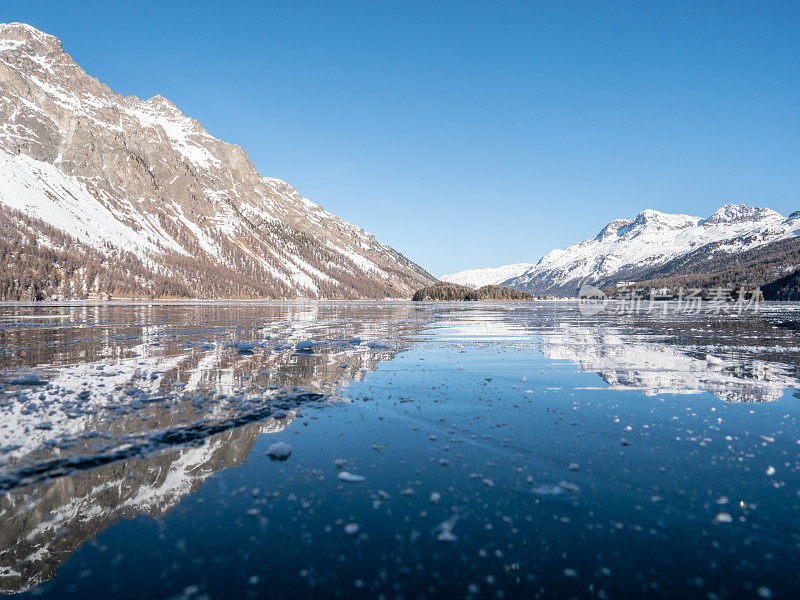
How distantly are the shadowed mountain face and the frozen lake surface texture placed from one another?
0.16 ft

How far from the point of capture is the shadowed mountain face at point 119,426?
18.4ft

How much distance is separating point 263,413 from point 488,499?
603 centimetres

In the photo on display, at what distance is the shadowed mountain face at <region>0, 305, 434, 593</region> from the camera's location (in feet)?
18.4

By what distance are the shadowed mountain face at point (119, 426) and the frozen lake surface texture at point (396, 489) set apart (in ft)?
0.16

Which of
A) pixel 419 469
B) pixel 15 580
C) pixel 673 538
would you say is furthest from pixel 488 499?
pixel 15 580

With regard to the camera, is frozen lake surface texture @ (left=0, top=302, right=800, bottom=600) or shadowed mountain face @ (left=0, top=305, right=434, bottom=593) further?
shadowed mountain face @ (left=0, top=305, right=434, bottom=593)

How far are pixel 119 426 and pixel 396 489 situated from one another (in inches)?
245

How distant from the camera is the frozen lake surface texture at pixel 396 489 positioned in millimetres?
4508

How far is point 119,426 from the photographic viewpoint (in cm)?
908

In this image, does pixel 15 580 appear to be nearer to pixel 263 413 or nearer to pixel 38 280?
pixel 263 413

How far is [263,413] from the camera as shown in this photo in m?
10.3

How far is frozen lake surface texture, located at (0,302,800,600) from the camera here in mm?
4508

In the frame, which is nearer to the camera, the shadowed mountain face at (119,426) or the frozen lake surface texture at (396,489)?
the frozen lake surface texture at (396,489)

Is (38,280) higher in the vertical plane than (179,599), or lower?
higher
